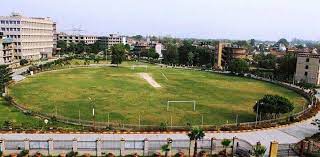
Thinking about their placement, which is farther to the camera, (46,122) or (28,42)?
(28,42)

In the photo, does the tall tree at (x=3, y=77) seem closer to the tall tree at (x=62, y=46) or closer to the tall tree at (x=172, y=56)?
the tall tree at (x=172, y=56)

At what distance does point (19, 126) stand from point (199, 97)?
33487mm

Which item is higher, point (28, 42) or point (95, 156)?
point (28, 42)

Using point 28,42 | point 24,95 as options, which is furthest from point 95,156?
point 28,42

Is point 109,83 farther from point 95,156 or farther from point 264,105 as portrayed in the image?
point 95,156

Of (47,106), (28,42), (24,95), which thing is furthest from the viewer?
(28,42)

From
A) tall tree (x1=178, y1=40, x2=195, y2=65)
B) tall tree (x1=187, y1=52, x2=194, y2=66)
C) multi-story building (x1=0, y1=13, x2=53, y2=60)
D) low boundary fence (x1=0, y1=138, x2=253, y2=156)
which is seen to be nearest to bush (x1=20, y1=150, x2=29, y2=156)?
low boundary fence (x1=0, y1=138, x2=253, y2=156)

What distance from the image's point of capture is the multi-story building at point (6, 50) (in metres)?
95.8

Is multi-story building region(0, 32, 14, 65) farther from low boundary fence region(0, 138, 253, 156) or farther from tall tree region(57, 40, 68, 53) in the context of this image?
low boundary fence region(0, 138, 253, 156)

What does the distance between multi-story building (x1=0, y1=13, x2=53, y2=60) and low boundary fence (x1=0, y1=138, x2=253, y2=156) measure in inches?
3619

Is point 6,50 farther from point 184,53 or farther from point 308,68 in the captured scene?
point 308,68

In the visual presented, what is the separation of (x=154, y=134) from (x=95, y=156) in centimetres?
856

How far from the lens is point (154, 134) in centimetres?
3716

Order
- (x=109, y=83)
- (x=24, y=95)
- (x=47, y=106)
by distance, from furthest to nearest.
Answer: (x=109, y=83)
(x=24, y=95)
(x=47, y=106)
